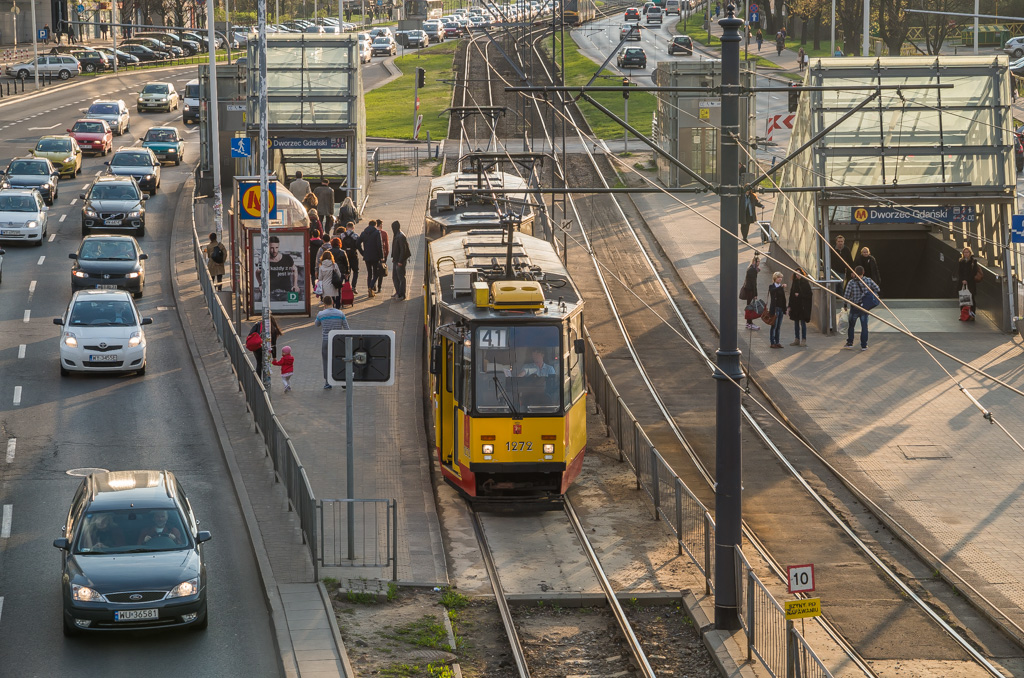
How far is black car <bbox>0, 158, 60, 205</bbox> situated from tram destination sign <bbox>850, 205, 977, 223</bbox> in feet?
84.7

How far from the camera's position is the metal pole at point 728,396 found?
50.1ft

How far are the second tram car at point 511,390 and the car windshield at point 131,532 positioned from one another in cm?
496

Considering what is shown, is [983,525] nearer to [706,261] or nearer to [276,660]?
[276,660]

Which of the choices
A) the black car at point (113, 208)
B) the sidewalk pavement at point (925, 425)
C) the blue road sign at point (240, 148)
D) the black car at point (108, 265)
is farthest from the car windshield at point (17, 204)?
the sidewalk pavement at point (925, 425)

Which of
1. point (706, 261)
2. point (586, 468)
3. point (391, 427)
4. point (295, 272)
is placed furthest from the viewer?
point (706, 261)

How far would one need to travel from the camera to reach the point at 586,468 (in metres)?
22.0

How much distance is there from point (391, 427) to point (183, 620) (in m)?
9.15

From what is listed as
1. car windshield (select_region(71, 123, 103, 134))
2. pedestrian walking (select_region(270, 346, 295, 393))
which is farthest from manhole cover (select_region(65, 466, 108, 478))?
car windshield (select_region(71, 123, 103, 134))

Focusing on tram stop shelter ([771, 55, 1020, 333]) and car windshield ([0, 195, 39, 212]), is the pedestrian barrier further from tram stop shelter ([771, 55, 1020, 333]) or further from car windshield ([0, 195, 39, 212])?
car windshield ([0, 195, 39, 212])

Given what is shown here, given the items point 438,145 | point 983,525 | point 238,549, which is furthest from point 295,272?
point 438,145

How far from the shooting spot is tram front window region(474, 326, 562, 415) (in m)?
19.0

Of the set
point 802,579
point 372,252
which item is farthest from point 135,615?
point 372,252

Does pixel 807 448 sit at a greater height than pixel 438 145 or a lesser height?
lesser

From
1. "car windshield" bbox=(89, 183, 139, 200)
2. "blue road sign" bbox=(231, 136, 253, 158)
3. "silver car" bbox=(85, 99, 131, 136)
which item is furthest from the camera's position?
"silver car" bbox=(85, 99, 131, 136)
